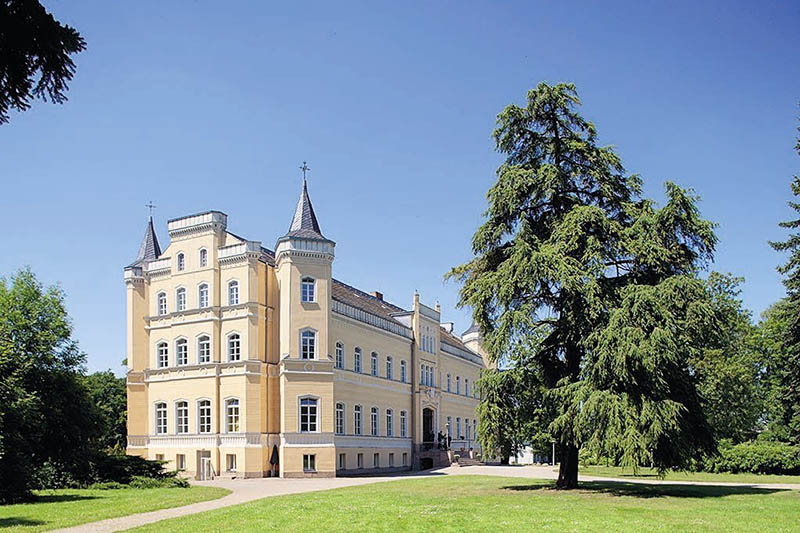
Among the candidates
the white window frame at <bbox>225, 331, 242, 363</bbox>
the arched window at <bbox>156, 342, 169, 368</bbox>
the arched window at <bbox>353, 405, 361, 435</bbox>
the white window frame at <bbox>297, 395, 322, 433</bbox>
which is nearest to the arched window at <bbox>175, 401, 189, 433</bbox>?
the arched window at <bbox>156, 342, 169, 368</bbox>

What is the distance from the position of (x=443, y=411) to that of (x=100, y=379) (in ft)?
89.0

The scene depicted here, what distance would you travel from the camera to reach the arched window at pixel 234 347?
37.8 metres

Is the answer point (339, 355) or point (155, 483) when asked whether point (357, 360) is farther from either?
point (155, 483)

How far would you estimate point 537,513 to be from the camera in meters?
17.1

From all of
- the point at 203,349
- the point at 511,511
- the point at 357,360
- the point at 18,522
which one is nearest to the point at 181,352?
the point at 203,349

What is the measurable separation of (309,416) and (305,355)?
298cm

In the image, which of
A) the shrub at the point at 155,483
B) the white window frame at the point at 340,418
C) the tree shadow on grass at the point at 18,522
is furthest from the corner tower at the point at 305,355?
the tree shadow on grass at the point at 18,522

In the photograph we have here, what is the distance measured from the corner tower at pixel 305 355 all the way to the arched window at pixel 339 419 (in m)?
2.60

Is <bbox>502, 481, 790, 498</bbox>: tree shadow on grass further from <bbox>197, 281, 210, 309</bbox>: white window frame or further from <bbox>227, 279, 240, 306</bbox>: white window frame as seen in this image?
<bbox>197, 281, 210, 309</bbox>: white window frame

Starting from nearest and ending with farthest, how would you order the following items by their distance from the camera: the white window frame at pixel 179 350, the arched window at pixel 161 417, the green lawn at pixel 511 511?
the green lawn at pixel 511 511, the white window frame at pixel 179 350, the arched window at pixel 161 417

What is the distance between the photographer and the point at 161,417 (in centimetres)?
3956

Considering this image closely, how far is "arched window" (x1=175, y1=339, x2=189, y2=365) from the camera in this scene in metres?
39.2

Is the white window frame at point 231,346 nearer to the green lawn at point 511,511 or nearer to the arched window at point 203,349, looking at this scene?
the arched window at point 203,349

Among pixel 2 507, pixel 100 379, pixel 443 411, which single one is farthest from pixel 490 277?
pixel 100 379
